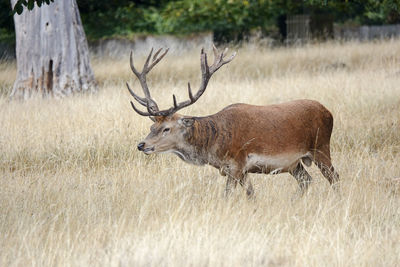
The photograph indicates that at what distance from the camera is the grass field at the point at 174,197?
4121 mm

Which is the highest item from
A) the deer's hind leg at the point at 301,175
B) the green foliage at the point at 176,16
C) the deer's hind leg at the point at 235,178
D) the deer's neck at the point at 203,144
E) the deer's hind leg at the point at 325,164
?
the deer's neck at the point at 203,144

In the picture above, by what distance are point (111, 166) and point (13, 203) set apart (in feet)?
6.29

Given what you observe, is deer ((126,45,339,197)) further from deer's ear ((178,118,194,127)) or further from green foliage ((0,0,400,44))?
green foliage ((0,0,400,44))

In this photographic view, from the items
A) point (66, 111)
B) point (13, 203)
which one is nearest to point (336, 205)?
point (13, 203)

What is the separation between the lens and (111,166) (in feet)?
23.1

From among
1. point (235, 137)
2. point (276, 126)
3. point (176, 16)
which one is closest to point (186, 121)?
point (235, 137)

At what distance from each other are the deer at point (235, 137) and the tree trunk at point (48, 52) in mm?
6203

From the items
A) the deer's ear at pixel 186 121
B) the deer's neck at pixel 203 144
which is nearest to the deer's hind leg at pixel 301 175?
the deer's neck at pixel 203 144

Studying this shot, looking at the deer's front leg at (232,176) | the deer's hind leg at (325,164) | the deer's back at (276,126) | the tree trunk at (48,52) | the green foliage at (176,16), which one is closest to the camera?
the deer's front leg at (232,176)

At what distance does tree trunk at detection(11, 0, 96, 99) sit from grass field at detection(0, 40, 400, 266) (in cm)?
152

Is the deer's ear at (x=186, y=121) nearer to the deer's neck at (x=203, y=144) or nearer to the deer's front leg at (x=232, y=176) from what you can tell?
the deer's neck at (x=203, y=144)

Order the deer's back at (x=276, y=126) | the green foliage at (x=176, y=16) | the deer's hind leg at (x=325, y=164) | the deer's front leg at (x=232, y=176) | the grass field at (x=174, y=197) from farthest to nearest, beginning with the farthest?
the green foliage at (x=176, y=16) → the deer's hind leg at (x=325, y=164) → the deer's back at (x=276, y=126) → the deer's front leg at (x=232, y=176) → the grass field at (x=174, y=197)

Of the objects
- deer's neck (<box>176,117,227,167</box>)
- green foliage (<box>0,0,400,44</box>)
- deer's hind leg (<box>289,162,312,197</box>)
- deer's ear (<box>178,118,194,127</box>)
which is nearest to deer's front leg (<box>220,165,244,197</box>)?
deer's neck (<box>176,117,227,167</box>)

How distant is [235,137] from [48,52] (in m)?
7.07
